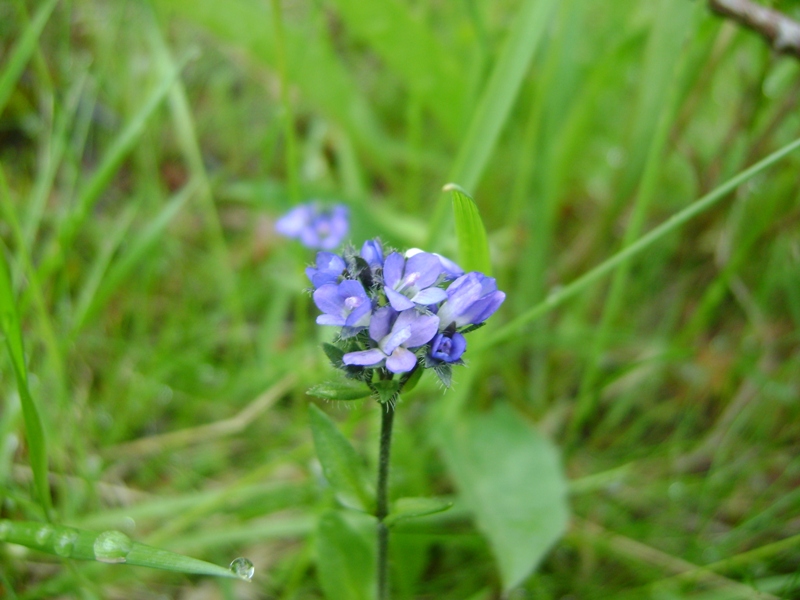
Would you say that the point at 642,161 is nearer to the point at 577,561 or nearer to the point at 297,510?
the point at 577,561

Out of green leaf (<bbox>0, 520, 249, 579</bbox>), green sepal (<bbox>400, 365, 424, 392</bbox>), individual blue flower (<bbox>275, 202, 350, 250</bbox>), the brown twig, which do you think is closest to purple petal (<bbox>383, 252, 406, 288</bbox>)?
green sepal (<bbox>400, 365, 424, 392</bbox>)

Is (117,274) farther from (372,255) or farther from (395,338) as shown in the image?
(395,338)

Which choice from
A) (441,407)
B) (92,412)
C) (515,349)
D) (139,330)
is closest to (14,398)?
(92,412)

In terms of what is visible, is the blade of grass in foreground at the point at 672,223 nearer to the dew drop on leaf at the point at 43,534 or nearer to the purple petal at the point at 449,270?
the purple petal at the point at 449,270

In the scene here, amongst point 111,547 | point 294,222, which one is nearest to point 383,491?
point 111,547

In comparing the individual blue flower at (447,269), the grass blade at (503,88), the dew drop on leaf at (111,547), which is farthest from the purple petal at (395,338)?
the grass blade at (503,88)

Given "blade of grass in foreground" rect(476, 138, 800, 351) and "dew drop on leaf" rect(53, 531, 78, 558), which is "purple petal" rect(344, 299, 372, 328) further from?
"dew drop on leaf" rect(53, 531, 78, 558)
